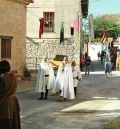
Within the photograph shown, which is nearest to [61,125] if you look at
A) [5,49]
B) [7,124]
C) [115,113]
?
[115,113]

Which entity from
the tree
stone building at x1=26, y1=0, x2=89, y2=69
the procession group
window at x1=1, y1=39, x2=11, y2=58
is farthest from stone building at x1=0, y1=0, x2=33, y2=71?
the tree

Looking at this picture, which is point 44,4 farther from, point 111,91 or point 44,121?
point 44,121

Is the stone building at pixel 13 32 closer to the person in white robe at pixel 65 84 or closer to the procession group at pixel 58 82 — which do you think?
the procession group at pixel 58 82

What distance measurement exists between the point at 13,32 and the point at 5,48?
130 cm

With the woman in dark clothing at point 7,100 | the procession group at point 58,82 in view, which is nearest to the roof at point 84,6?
the procession group at point 58,82

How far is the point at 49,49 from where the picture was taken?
1828 inches

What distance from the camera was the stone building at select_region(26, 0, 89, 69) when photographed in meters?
46.3

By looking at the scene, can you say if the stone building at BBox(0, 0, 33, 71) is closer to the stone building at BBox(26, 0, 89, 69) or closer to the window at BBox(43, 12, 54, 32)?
the stone building at BBox(26, 0, 89, 69)

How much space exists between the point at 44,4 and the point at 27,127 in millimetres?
33738

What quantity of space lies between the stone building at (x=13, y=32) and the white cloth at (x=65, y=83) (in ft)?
29.6

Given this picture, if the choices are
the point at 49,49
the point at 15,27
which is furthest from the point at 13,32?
the point at 49,49

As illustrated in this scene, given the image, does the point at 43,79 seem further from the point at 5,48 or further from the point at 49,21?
the point at 49,21

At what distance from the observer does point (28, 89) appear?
89.0ft

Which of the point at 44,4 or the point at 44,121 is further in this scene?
the point at 44,4
